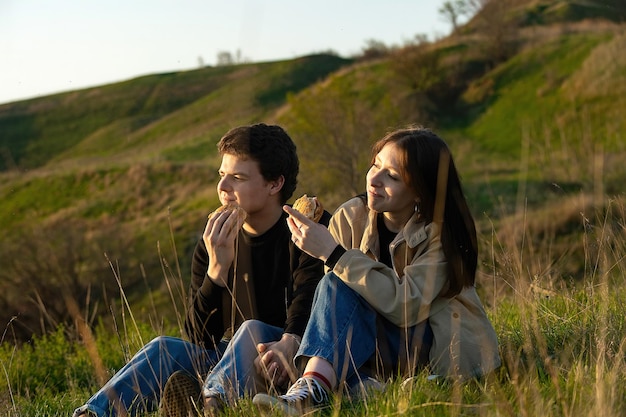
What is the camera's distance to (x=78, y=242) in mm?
22859

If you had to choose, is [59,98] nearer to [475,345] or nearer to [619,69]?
[619,69]

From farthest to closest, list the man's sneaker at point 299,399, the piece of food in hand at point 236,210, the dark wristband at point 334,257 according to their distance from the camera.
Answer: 1. the piece of food in hand at point 236,210
2. the dark wristband at point 334,257
3. the man's sneaker at point 299,399

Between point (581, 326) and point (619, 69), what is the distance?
3377 centimetres

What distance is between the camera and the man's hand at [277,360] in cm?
326

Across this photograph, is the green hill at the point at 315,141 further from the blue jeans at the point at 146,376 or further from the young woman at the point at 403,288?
the young woman at the point at 403,288

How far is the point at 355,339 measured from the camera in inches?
123

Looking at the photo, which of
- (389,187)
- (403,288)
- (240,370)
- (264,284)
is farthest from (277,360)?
(389,187)

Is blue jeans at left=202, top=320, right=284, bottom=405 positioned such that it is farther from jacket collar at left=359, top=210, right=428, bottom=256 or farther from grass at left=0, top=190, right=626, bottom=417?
jacket collar at left=359, top=210, right=428, bottom=256

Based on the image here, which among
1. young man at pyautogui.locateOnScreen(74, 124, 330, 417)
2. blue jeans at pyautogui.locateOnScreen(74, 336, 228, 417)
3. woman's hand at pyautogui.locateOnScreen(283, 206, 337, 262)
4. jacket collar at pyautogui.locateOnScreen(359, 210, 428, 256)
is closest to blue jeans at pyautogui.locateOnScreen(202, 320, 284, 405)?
young man at pyautogui.locateOnScreen(74, 124, 330, 417)

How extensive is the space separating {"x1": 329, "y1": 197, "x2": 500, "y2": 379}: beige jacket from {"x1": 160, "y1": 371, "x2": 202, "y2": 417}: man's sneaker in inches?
27.0

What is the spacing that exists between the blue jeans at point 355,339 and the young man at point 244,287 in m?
0.28

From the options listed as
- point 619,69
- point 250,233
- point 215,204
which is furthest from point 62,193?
point 250,233

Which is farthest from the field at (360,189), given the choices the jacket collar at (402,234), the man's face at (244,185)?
the jacket collar at (402,234)

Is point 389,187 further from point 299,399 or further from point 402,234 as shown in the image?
point 299,399
